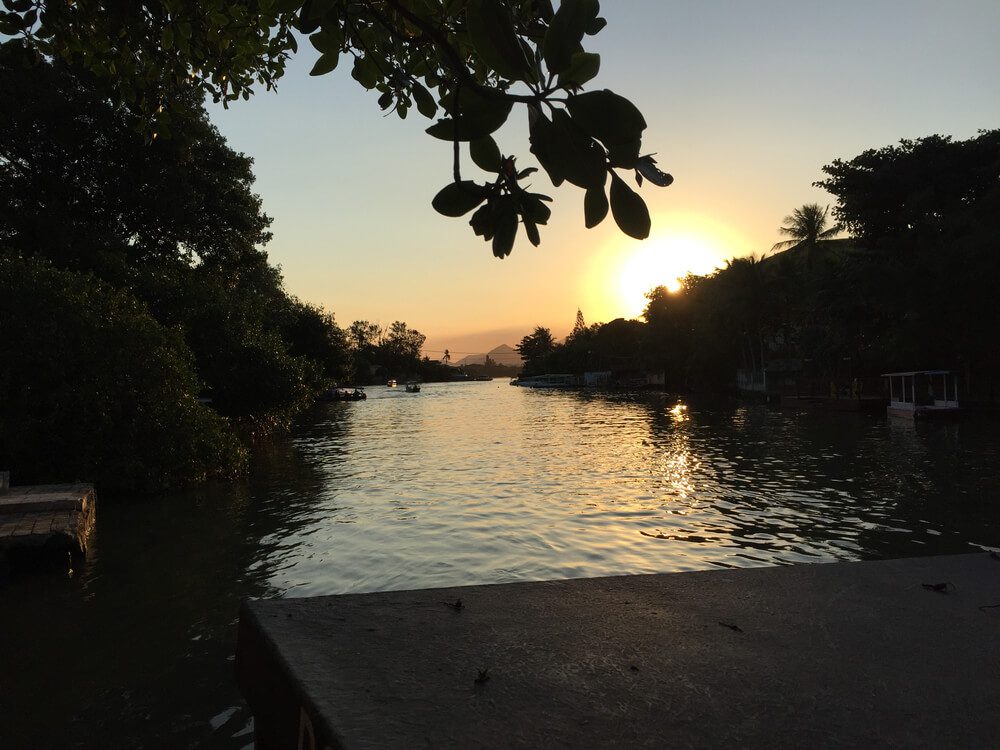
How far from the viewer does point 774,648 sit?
106 inches

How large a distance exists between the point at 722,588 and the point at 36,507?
9.45 metres

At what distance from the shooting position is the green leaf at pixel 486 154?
5.25 ft

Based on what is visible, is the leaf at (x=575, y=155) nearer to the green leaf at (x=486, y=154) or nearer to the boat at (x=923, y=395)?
the green leaf at (x=486, y=154)

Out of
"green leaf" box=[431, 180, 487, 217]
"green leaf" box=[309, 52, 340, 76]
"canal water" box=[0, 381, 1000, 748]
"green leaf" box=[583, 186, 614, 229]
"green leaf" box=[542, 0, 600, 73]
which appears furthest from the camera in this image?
"canal water" box=[0, 381, 1000, 748]

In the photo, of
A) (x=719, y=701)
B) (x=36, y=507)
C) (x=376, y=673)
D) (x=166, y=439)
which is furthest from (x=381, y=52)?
(x=166, y=439)

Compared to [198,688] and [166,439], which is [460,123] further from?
[166,439]

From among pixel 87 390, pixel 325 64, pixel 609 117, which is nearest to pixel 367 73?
pixel 325 64

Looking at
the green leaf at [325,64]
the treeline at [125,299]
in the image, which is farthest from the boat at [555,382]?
the green leaf at [325,64]

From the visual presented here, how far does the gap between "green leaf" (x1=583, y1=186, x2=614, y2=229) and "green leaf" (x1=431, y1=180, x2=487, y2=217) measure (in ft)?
1.01

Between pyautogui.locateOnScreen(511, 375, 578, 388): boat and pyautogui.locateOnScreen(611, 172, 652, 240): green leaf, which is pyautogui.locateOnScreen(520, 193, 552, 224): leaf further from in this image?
pyautogui.locateOnScreen(511, 375, 578, 388): boat

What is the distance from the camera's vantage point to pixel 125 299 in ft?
48.0

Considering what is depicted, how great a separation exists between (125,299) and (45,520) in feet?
25.4

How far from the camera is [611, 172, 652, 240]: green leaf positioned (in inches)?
54.1

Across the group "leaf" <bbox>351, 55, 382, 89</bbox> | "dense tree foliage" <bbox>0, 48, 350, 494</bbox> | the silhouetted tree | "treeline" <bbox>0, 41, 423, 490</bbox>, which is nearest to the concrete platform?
"leaf" <bbox>351, 55, 382, 89</bbox>
